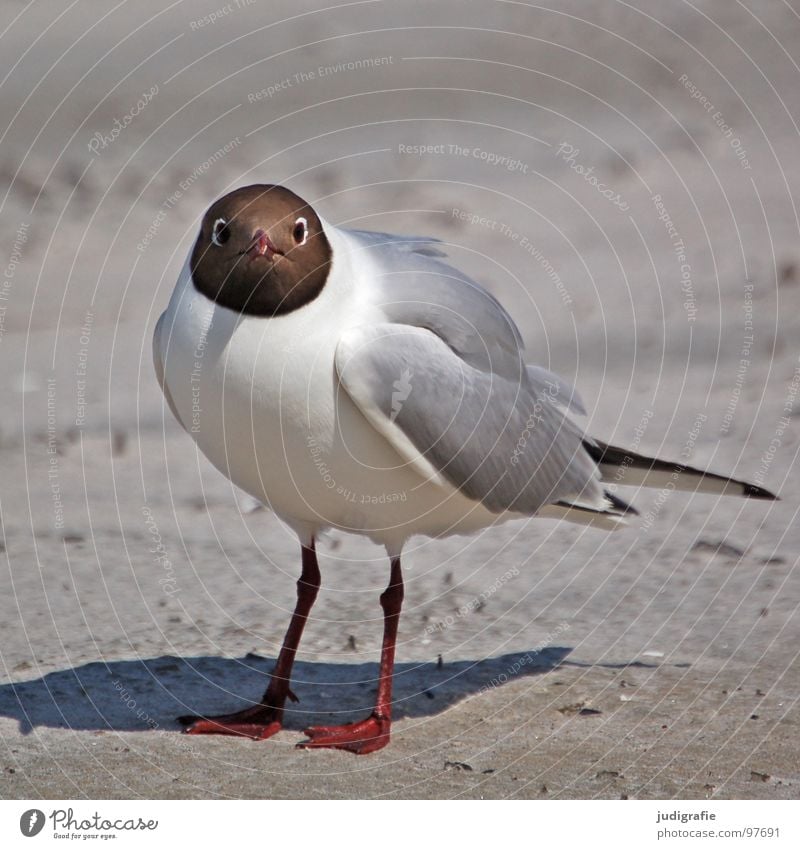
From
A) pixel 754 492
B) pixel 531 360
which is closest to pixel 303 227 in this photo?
pixel 754 492

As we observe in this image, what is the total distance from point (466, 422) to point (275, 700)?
3.63 feet

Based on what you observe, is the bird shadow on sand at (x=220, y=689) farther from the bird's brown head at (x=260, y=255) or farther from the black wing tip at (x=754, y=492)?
the bird's brown head at (x=260, y=255)

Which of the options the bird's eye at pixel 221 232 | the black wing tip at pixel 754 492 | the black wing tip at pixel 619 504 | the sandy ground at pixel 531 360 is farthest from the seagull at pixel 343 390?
the black wing tip at pixel 754 492

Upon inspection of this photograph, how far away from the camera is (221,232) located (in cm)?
404

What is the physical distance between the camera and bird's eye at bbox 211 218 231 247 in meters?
4.03

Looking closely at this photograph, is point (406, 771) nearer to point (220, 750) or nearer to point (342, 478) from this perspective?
point (220, 750)

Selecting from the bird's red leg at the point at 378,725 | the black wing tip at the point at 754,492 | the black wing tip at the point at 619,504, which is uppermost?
the black wing tip at the point at 754,492

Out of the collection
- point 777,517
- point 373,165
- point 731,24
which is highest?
point 731,24

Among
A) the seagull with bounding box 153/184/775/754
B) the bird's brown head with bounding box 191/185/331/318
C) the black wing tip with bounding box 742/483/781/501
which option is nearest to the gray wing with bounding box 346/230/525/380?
the seagull with bounding box 153/184/775/754

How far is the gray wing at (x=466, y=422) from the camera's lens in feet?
13.4

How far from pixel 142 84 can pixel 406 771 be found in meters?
8.23

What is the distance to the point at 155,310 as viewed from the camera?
8.87 meters

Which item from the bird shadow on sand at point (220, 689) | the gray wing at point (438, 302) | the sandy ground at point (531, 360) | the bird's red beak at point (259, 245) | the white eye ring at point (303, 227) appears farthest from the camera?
the bird shadow on sand at point (220, 689)
